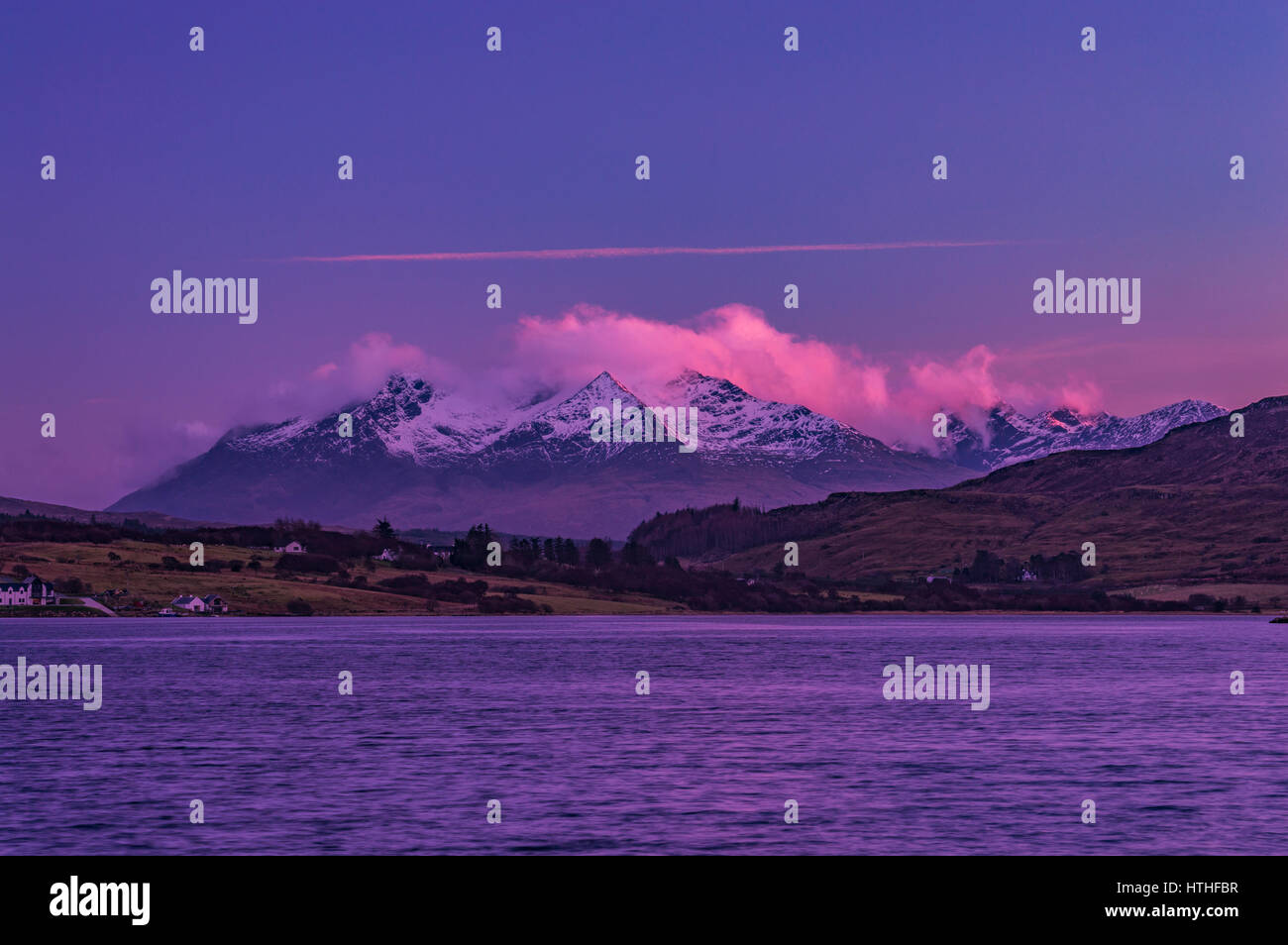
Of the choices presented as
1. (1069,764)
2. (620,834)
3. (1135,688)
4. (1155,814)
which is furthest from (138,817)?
(1135,688)

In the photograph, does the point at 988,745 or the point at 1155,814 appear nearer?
the point at 1155,814

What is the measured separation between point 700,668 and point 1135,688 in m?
49.6

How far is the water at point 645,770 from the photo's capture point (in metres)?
52.8

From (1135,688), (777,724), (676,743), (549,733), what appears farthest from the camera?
(1135,688)

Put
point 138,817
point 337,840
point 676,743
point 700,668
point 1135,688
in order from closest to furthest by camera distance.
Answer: point 337,840 → point 138,817 → point 676,743 → point 1135,688 → point 700,668

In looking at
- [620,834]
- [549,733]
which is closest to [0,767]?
[549,733]

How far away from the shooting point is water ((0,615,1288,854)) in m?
52.8

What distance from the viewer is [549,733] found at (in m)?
90.4

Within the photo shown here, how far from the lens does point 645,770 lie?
7131cm

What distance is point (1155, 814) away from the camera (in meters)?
58.2
